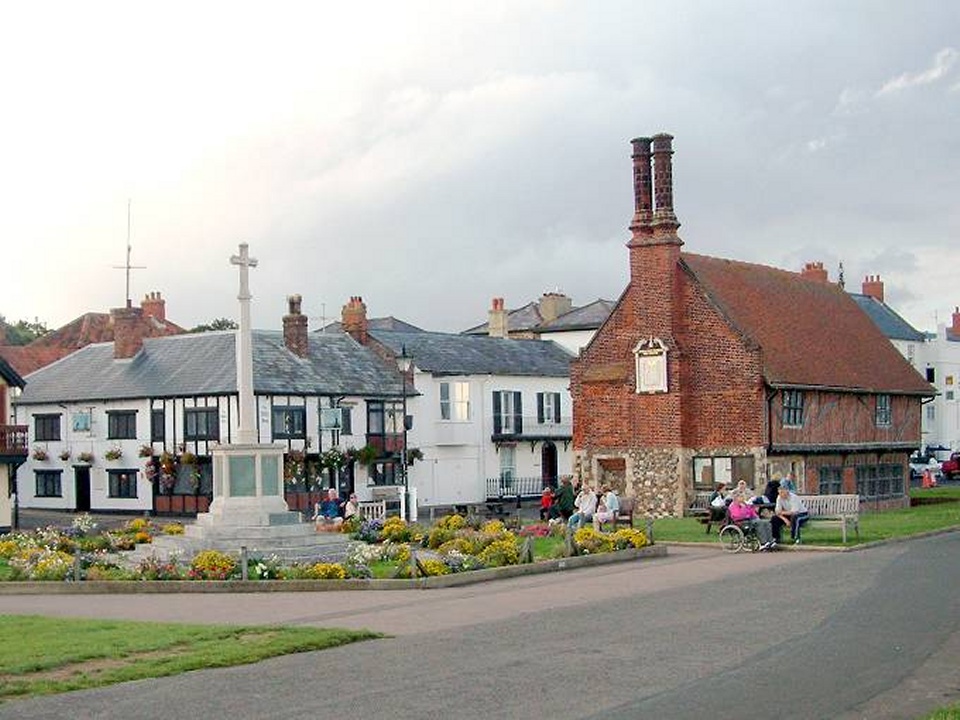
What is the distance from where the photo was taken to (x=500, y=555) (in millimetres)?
25578

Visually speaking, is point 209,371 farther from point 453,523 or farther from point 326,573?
point 326,573

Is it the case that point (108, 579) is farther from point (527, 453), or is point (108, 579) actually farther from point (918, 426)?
point (527, 453)

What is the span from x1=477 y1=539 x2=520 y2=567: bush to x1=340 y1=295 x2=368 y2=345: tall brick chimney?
3598 centimetres

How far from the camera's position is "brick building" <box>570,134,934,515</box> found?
43438 millimetres

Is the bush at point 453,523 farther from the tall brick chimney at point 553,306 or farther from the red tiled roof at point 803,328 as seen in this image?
the tall brick chimney at point 553,306

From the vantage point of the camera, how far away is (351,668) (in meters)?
14.7

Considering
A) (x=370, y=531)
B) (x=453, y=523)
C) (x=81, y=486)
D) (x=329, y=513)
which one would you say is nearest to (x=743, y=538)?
(x=453, y=523)

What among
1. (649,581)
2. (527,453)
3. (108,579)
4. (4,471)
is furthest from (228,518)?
(527,453)

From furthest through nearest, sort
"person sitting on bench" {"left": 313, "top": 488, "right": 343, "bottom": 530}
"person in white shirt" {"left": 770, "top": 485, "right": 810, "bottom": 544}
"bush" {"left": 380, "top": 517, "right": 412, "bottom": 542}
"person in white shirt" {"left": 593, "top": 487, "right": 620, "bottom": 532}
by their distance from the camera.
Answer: "person sitting on bench" {"left": 313, "top": 488, "right": 343, "bottom": 530} < "person in white shirt" {"left": 593, "top": 487, "right": 620, "bottom": 532} < "bush" {"left": 380, "top": 517, "right": 412, "bottom": 542} < "person in white shirt" {"left": 770, "top": 485, "right": 810, "bottom": 544}

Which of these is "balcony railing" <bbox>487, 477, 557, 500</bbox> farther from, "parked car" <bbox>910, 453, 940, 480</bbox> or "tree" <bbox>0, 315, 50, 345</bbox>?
"tree" <bbox>0, 315, 50, 345</bbox>

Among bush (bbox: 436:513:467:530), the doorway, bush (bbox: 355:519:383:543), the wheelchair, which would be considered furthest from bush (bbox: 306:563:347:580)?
the doorway

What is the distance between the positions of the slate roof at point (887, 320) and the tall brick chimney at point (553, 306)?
737 inches

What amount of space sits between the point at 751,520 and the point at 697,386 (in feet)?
49.5

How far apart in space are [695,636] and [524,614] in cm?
314
